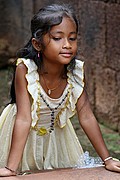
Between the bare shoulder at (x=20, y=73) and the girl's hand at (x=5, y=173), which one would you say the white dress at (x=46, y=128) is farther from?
the girl's hand at (x=5, y=173)

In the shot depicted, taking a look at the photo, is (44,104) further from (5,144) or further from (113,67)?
(113,67)

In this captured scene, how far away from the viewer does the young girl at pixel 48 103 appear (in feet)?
9.12

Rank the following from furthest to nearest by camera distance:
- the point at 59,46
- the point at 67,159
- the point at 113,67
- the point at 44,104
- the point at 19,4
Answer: the point at 19,4, the point at 113,67, the point at 67,159, the point at 44,104, the point at 59,46

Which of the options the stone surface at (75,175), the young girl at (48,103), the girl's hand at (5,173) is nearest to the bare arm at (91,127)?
the young girl at (48,103)

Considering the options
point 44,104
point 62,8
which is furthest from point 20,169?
point 62,8

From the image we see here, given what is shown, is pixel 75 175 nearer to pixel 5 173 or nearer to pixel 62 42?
pixel 5 173

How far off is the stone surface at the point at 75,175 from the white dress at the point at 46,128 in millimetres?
387

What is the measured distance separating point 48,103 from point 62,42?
39 cm

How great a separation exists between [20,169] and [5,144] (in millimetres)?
164

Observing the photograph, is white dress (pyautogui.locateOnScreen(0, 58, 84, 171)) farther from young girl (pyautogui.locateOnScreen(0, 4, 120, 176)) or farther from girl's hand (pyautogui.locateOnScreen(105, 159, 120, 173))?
girl's hand (pyautogui.locateOnScreen(105, 159, 120, 173))

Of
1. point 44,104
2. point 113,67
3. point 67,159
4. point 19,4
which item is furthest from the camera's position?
point 19,4

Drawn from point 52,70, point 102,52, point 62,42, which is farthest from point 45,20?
point 102,52

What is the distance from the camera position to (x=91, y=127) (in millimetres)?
2975

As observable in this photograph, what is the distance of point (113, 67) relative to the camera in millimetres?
5086
